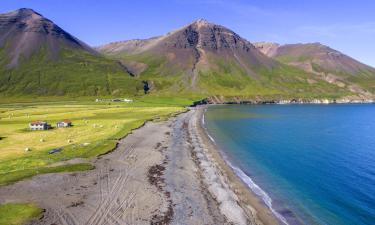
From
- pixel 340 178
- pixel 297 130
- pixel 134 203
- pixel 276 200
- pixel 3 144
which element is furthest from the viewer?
pixel 297 130

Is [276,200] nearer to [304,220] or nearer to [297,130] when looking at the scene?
[304,220]

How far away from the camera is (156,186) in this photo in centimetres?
5522

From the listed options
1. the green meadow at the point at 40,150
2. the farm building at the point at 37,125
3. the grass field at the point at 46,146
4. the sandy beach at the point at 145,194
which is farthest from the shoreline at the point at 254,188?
the farm building at the point at 37,125

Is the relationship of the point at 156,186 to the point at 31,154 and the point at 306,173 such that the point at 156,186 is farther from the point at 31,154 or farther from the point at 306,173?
the point at 31,154

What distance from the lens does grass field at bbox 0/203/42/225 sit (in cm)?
3938

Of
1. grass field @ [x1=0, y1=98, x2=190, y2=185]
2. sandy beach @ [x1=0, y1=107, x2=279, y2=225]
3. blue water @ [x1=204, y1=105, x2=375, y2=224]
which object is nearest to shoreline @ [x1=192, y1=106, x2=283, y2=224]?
sandy beach @ [x1=0, y1=107, x2=279, y2=225]

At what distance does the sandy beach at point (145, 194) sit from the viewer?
42750mm

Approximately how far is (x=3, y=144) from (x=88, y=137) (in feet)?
72.9

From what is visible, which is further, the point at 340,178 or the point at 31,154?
the point at 31,154

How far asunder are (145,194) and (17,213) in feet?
55.3

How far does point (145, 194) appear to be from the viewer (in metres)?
50.9

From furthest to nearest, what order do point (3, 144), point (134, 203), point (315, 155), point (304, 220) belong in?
1. point (3, 144)
2. point (315, 155)
3. point (134, 203)
4. point (304, 220)

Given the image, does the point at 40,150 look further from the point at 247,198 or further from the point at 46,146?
the point at 247,198

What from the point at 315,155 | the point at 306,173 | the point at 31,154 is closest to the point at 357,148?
the point at 315,155
